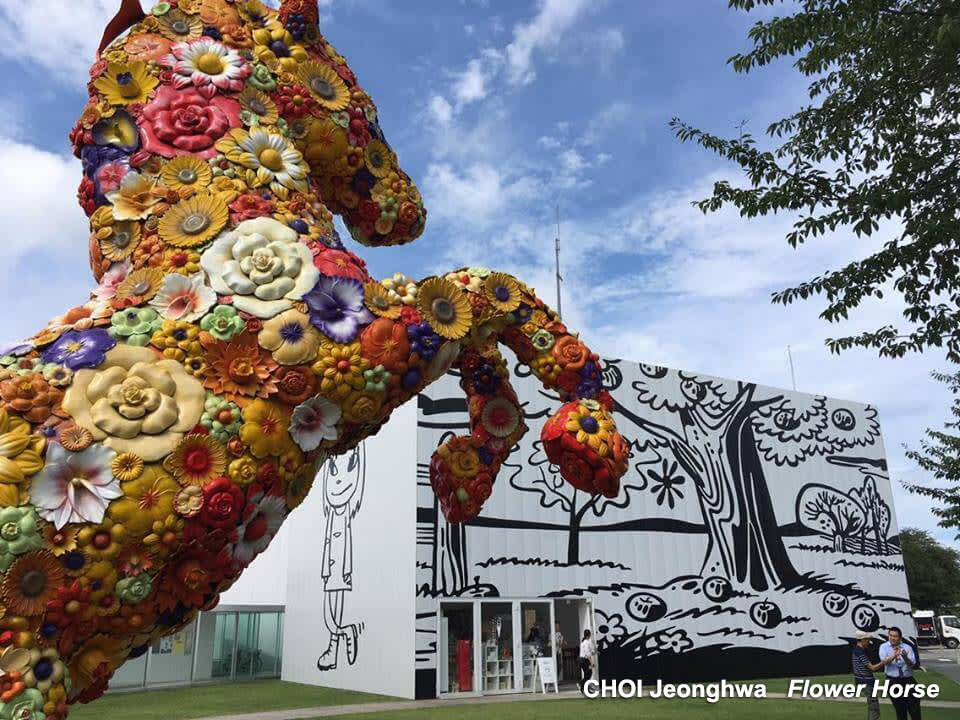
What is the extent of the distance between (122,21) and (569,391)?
2.26 m

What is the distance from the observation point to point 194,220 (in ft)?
8.47

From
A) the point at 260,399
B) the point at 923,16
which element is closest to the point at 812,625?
the point at 923,16

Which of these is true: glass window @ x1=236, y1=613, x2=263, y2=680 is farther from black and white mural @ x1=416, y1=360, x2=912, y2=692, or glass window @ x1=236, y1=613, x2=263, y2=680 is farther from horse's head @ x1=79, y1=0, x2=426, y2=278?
horse's head @ x1=79, y1=0, x2=426, y2=278

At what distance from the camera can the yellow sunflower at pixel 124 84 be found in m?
2.82

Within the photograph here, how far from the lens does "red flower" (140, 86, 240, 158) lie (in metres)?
2.75

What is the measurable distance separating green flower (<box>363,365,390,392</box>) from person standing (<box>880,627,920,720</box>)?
743cm

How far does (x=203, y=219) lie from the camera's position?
8.46ft

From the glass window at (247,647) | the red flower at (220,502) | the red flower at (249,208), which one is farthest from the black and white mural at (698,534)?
the red flower at (220,502)

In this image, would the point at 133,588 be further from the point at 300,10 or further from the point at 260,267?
the point at 300,10

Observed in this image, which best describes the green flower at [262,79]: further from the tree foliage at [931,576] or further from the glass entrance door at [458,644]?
the tree foliage at [931,576]

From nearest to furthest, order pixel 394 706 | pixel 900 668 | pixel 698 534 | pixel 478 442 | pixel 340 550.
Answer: pixel 478 442 < pixel 900 668 < pixel 394 706 < pixel 340 550 < pixel 698 534

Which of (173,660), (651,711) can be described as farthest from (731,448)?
(173,660)

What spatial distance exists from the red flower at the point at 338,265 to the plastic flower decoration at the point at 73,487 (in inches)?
34.4

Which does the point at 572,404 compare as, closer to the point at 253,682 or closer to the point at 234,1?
the point at 234,1
